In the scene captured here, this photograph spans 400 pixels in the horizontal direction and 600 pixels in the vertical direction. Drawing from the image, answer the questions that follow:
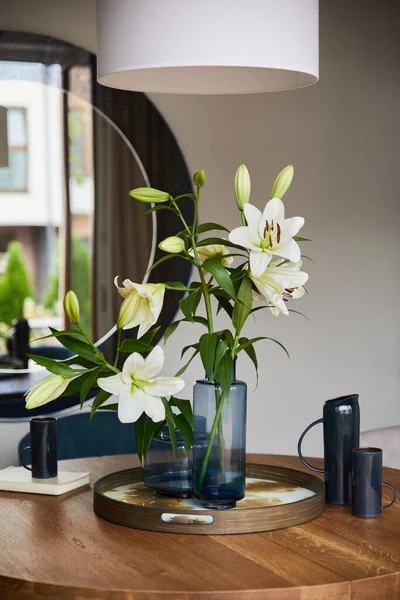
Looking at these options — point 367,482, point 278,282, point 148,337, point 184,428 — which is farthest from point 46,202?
→ point 367,482

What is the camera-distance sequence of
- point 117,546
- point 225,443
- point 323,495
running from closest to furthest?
point 117,546
point 225,443
point 323,495

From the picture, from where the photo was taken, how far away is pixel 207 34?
5.67 feet

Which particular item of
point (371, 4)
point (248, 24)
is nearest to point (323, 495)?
point (248, 24)

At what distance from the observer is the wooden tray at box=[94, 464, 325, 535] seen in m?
1.81

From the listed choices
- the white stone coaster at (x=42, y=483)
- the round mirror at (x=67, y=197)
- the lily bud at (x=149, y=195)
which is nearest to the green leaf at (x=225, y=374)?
the lily bud at (x=149, y=195)

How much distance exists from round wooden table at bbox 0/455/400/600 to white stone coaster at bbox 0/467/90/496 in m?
0.16

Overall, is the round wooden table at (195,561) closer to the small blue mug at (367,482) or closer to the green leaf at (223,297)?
the small blue mug at (367,482)

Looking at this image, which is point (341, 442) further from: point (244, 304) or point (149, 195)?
point (149, 195)

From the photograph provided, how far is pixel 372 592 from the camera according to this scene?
154 centimetres

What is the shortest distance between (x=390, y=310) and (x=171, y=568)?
8.87ft

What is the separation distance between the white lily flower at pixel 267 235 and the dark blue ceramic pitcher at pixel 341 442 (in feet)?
1.41

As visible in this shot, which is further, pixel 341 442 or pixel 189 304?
pixel 341 442

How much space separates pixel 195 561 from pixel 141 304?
507mm

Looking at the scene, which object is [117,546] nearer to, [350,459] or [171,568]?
[171,568]
